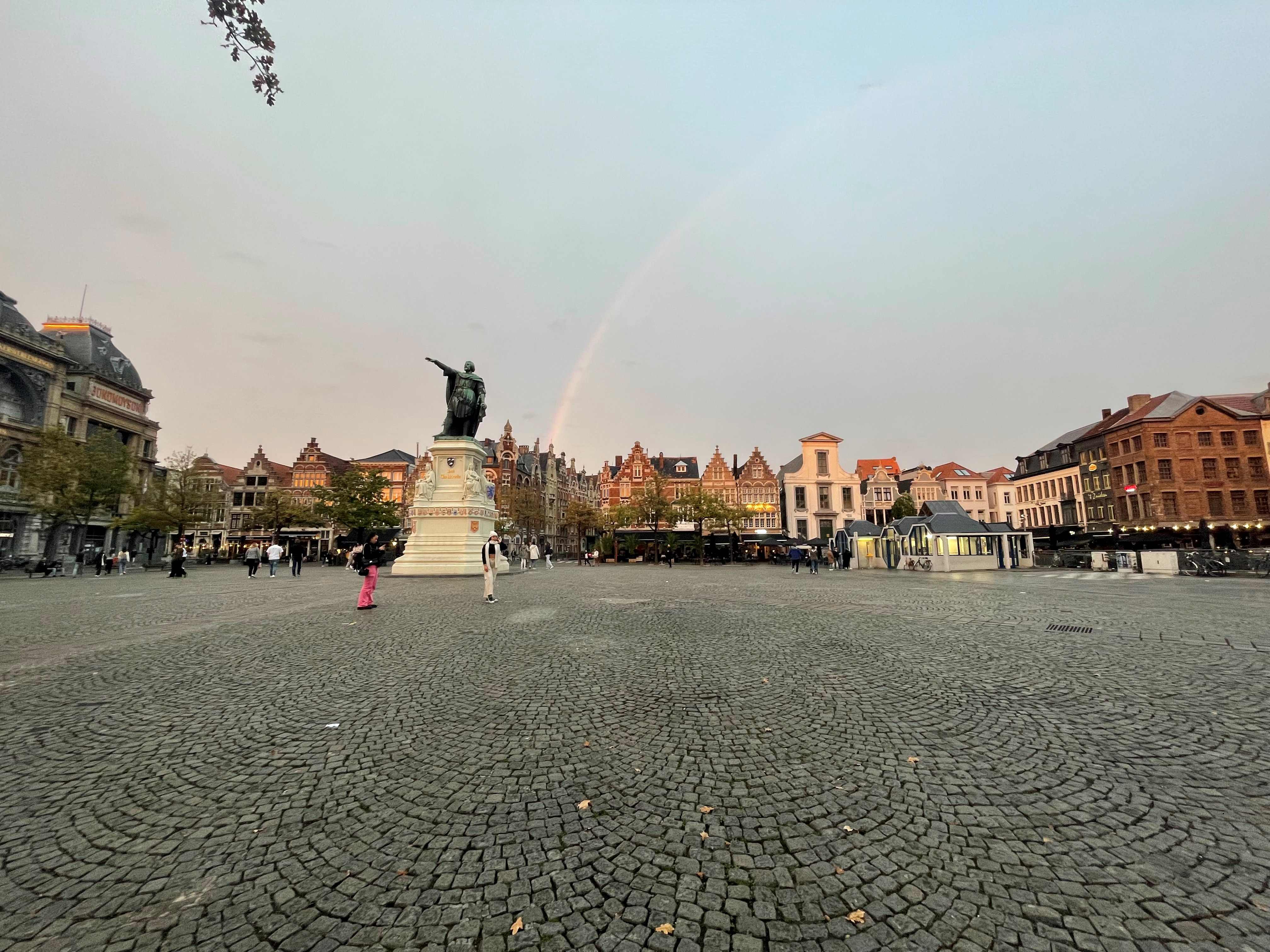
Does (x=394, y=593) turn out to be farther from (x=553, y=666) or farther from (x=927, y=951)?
(x=927, y=951)

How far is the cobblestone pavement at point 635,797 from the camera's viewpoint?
2178mm

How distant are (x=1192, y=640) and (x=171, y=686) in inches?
539

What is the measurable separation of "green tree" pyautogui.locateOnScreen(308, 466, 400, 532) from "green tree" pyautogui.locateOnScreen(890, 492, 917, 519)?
5778 centimetres

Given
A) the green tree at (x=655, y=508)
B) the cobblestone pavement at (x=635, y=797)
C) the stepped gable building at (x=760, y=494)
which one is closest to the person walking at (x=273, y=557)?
the cobblestone pavement at (x=635, y=797)

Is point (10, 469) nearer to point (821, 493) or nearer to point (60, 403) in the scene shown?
point (60, 403)

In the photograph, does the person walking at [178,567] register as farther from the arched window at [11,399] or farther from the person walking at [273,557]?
the arched window at [11,399]

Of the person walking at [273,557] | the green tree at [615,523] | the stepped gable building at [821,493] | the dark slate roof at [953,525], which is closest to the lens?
the person walking at [273,557]

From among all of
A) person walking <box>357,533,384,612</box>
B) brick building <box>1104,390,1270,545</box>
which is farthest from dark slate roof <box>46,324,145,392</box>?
brick building <box>1104,390,1270,545</box>

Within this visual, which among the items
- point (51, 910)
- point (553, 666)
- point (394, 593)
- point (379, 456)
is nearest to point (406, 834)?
point (51, 910)

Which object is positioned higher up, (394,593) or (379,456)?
(379,456)

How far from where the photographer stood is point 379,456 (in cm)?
7725

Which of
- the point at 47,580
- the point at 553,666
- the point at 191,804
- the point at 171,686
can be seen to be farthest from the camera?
the point at 47,580

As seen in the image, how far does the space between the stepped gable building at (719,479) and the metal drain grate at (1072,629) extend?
188 feet

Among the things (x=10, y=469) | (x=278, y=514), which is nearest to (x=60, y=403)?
(x=10, y=469)
